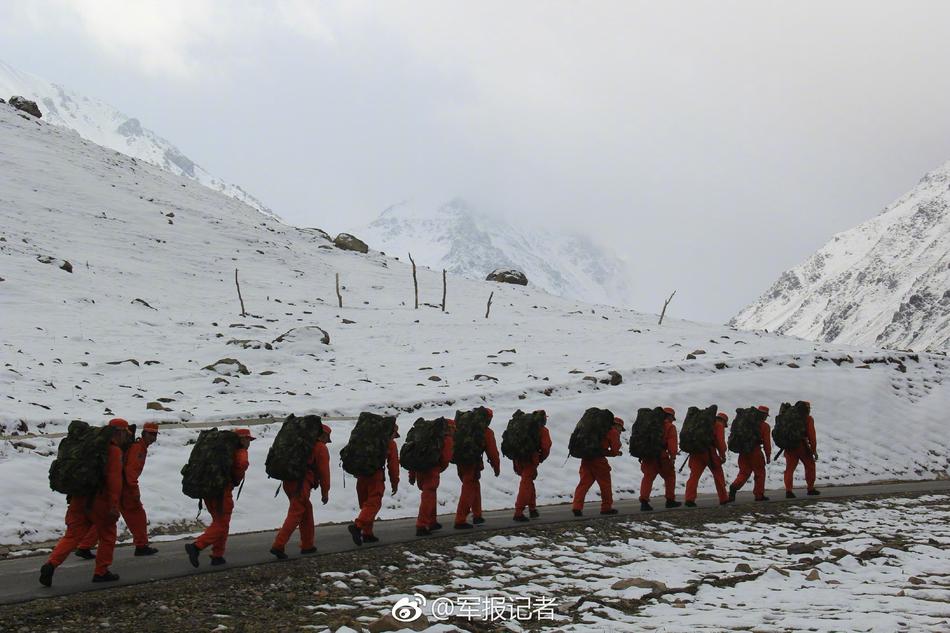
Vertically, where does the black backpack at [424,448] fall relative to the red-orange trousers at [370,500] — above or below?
above

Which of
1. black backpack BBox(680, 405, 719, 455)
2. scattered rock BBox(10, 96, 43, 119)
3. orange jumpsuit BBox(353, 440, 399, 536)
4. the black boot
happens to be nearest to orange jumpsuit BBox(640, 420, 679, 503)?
black backpack BBox(680, 405, 719, 455)

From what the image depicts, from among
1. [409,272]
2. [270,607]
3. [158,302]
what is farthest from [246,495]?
[409,272]

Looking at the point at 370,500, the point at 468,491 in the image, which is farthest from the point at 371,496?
the point at 468,491

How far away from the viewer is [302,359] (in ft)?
102

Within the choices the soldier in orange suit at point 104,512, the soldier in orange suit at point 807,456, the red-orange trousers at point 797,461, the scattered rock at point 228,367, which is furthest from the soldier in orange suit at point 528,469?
the scattered rock at point 228,367

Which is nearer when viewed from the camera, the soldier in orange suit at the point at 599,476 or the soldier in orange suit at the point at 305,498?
the soldier in orange suit at the point at 305,498

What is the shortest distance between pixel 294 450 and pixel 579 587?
164 inches

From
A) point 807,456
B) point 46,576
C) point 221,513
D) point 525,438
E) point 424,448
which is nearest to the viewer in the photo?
point 46,576

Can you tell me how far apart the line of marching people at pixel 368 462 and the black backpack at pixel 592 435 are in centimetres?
2

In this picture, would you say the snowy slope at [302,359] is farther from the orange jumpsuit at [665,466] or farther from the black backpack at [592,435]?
the black backpack at [592,435]

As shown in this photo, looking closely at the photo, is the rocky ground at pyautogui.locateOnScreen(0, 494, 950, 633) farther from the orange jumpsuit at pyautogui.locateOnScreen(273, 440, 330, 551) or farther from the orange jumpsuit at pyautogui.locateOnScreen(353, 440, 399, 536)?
the orange jumpsuit at pyautogui.locateOnScreen(353, 440, 399, 536)

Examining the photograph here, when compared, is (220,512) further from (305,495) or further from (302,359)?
(302,359)

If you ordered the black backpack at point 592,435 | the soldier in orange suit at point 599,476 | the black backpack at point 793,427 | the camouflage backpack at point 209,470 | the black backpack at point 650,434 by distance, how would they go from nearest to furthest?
1. the camouflage backpack at point 209,470
2. the black backpack at point 592,435
3. the soldier in orange suit at point 599,476
4. the black backpack at point 650,434
5. the black backpack at point 793,427

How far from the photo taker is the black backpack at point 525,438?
14070 millimetres
